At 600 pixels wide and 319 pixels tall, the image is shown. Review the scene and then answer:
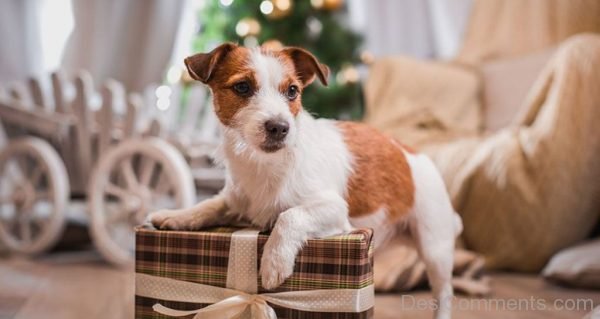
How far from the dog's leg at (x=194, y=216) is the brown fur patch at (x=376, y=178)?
0.82 feet

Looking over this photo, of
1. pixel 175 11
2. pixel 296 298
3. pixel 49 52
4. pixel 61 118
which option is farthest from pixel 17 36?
pixel 296 298

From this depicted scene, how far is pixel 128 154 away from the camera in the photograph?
220 centimetres

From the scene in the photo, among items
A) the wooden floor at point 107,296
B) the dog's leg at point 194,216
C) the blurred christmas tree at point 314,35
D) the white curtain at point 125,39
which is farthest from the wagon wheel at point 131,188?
the white curtain at point 125,39

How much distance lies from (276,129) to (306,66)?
0.23 meters

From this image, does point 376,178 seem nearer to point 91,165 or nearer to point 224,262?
point 224,262

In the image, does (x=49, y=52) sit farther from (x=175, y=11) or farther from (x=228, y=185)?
(x=228, y=185)

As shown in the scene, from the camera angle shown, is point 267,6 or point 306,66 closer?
point 306,66

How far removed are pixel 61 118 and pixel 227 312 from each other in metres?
1.69

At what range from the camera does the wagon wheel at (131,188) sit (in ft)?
7.02

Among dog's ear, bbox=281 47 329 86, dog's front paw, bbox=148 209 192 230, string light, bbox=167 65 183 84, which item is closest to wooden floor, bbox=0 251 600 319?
dog's front paw, bbox=148 209 192 230

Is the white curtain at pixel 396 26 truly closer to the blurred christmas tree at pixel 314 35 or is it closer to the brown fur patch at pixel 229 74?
the blurred christmas tree at pixel 314 35

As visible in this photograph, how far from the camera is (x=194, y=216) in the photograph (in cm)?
110

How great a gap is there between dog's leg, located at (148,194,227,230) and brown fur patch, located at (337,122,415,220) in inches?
9.9

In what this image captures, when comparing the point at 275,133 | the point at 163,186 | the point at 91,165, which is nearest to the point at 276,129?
the point at 275,133
